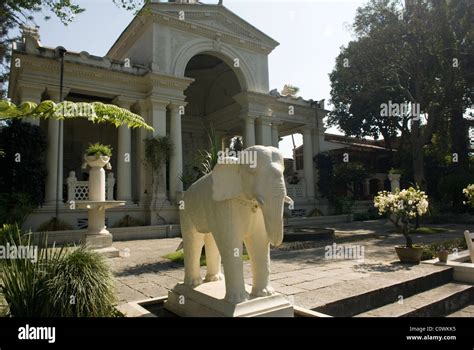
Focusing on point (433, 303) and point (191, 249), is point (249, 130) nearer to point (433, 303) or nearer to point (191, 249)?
point (433, 303)

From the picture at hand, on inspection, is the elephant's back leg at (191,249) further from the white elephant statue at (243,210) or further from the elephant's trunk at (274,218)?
the elephant's trunk at (274,218)

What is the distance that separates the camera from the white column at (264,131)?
1942 cm

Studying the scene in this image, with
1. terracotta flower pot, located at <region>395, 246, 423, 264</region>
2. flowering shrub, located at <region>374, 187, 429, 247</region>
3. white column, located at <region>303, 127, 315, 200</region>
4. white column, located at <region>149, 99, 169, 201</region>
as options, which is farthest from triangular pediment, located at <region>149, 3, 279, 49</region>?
terracotta flower pot, located at <region>395, 246, 423, 264</region>

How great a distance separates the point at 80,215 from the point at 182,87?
7.51m

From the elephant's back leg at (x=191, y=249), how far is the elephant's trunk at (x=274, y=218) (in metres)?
1.33

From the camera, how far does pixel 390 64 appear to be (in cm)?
1978

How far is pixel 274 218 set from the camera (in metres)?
3.04

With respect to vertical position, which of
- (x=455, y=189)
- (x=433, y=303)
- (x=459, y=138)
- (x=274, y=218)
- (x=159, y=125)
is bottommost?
(x=433, y=303)

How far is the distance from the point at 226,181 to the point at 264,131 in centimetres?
1644

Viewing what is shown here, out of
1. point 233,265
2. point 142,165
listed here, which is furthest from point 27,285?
point 142,165

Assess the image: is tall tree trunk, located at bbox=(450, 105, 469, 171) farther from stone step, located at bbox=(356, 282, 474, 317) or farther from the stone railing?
the stone railing

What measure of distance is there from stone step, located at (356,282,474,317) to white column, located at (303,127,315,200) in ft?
48.0

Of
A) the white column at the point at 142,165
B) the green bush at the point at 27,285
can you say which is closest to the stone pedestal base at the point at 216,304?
the green bush at the point at 27,285

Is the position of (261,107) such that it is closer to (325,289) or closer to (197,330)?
(325,289)
